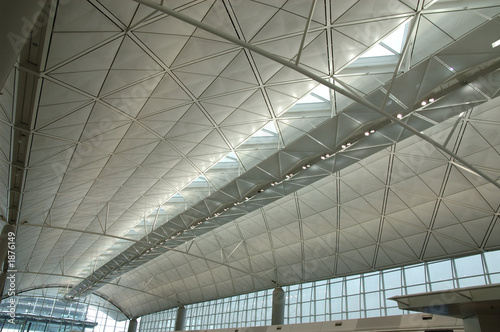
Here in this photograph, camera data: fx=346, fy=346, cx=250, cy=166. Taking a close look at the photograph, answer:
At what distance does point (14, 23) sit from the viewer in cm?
592

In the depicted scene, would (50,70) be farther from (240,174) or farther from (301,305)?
(301,305)

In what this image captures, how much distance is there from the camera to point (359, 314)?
131 ft

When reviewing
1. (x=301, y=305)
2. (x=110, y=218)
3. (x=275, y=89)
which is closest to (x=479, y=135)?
(x=275, y=89)

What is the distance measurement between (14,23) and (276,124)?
67.8ft

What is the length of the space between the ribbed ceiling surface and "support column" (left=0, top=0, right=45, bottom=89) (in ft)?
32.5

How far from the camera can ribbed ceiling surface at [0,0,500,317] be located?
17.6m

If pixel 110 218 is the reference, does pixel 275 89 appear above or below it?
above

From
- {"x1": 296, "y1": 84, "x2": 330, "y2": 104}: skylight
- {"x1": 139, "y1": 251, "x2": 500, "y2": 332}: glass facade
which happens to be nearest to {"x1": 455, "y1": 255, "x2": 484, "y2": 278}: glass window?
{"x1": 139, "y1": 251, "x2": 500, "y2": 332}: glass facade

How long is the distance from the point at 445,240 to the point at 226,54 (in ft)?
91.2

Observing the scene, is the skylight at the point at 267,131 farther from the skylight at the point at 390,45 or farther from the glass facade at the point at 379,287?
the glass facade at the point at 379,287

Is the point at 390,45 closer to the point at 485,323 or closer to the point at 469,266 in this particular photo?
the point at 485,323

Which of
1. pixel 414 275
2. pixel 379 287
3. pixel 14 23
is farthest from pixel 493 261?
pixel 14 23

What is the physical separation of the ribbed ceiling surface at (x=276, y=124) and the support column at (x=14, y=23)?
9.92 m

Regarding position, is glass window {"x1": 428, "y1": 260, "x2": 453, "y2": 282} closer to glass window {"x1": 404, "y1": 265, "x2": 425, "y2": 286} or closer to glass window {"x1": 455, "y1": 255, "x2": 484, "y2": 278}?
glass window {"x1": 455, "y1": 255, "x2": 484, "y2": 278}
